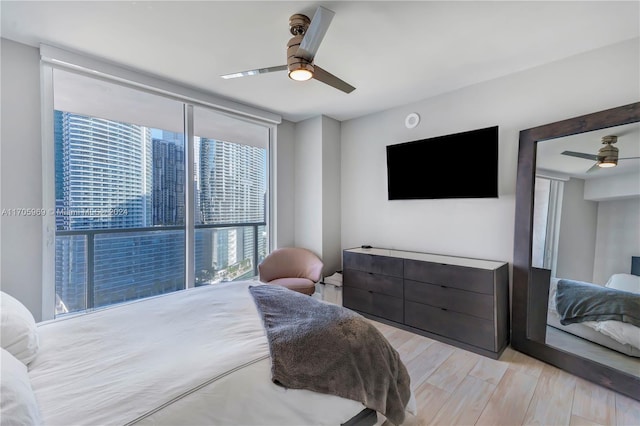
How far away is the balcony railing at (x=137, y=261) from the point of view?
255cm

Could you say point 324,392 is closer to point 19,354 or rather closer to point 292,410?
point 292,410

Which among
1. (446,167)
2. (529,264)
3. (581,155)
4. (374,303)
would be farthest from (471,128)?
(374,303)

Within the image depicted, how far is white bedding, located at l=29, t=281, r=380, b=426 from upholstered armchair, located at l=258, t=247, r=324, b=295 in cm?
172

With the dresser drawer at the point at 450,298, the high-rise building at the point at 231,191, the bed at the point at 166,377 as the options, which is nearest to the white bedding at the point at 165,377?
the bed at the point at 166,377

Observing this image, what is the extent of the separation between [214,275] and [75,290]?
1327 mm

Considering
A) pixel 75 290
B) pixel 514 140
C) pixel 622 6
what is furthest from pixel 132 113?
pixel 622 6

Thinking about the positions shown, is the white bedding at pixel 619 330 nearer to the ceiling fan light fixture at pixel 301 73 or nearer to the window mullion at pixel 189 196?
the ceiling fan light fixture at pixel 301 73

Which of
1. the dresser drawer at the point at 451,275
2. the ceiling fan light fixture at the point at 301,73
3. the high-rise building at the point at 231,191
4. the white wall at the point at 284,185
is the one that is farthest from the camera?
the white wall at the point at 284,185

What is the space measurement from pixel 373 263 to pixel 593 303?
72.1 inches

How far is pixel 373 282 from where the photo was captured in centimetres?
315

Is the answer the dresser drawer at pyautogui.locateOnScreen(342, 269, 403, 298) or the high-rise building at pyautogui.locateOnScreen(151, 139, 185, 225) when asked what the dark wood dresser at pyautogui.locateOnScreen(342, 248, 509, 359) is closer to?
the dresser drawer at pyautogui.locateOnScreen(342, 269, 403, 298)

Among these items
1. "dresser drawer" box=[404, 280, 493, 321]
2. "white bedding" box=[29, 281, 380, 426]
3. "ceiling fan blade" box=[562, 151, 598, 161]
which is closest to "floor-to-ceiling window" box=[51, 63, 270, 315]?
"white bedding" box=[29, 281, 380, 426]

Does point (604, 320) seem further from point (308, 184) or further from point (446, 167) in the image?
point (308, 184)

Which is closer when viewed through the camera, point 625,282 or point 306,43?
point 306,43
